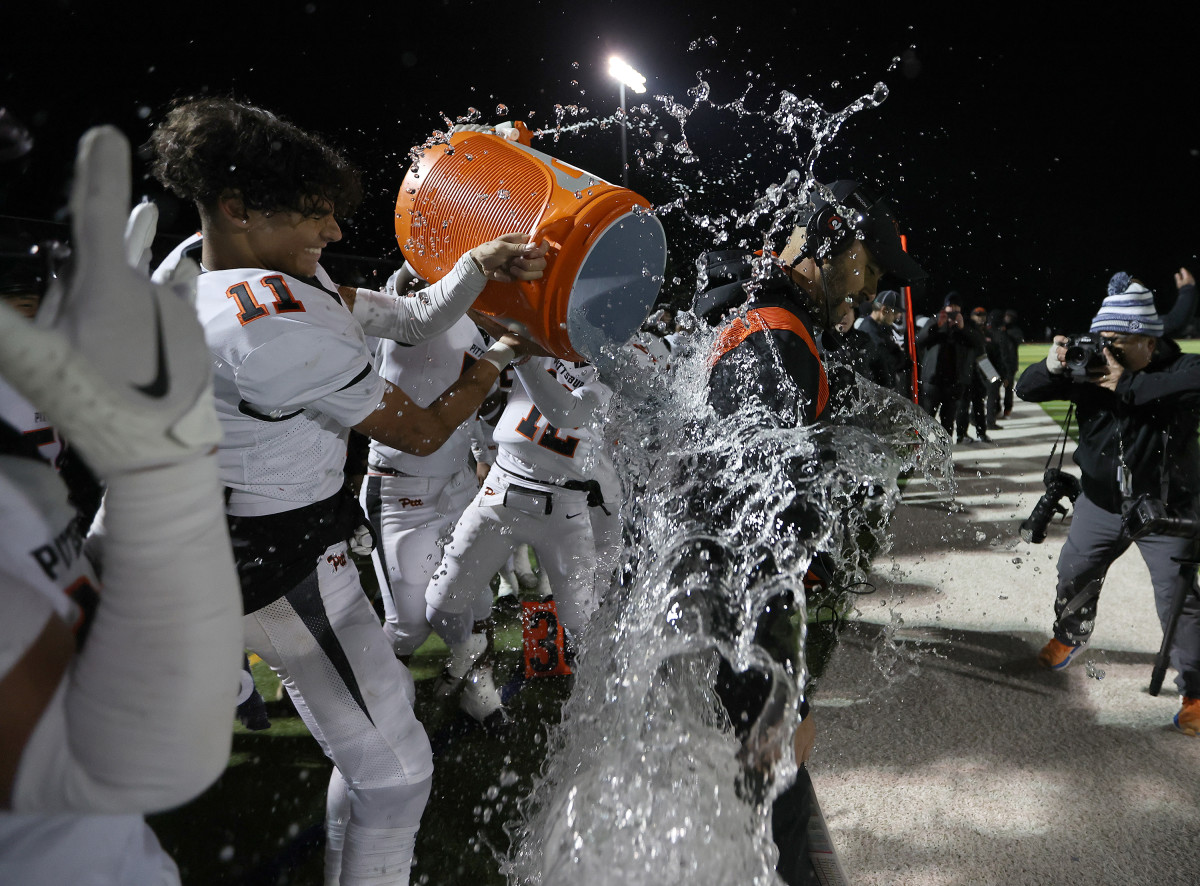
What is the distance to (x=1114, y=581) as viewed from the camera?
18.3 feet

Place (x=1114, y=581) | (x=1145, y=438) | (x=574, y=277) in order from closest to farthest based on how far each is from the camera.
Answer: (x=574, y=277) < (x=1145, y=438) < (x=1114, y=581)

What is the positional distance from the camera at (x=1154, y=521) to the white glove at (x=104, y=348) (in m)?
4.32

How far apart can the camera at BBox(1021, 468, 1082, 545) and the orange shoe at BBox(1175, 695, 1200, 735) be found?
106cm

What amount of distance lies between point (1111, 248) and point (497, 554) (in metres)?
29.0

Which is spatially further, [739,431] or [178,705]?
[739,431]

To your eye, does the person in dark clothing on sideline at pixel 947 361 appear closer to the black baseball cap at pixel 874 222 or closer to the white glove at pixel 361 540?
the black baseball cap at pixel 874 222

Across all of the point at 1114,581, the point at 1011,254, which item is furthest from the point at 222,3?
the point at 1011,254

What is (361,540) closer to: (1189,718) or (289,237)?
(289,237)

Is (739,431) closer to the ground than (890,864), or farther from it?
farther from it

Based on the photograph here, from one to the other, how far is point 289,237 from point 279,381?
0.43 m

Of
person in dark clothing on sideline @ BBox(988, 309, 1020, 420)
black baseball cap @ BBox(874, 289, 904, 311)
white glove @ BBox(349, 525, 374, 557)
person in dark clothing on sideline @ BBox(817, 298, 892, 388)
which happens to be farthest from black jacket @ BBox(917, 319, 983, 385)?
white glove @ BBox(349, 525, 374, 557)

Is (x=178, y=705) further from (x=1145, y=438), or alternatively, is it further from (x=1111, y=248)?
(x=1111, y=248)

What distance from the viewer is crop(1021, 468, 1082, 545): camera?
13.4 feet

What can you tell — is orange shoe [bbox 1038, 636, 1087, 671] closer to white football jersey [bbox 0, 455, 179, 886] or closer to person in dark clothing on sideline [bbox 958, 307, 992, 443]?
white football jersey [bbox 0, 455, 179, 886]
